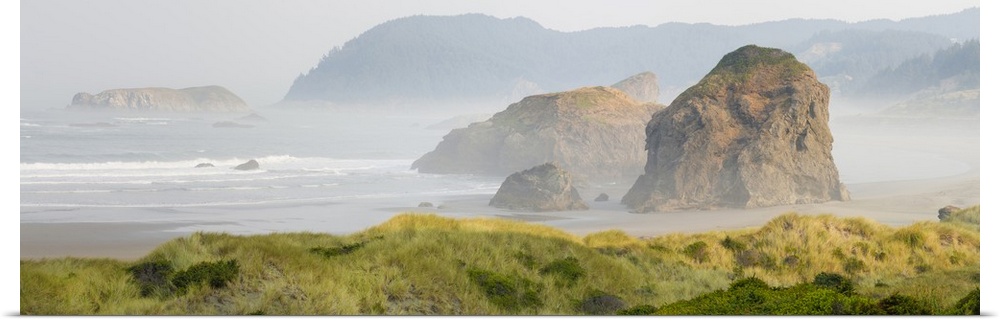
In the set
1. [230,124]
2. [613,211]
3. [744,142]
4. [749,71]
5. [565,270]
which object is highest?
[749,71]

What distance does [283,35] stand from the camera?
20.7 m

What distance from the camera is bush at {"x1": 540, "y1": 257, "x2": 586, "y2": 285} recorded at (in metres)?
12.9

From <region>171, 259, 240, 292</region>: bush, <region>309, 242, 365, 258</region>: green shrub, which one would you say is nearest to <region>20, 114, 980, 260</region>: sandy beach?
<region>309, 242, 365, 258</region>: green shrub

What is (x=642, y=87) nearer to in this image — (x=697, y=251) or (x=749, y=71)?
(x=749, y=71)

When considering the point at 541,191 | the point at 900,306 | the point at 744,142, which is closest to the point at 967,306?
the point at 900,306

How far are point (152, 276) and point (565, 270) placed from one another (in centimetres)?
556

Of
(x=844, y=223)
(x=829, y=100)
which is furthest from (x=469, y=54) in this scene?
(x=829, y=100)

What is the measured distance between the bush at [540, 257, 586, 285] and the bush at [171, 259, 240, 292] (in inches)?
177

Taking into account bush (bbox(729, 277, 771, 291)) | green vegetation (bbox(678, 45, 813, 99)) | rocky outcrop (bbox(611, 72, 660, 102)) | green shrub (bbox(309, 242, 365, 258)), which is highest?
green vegetation (bbox(678, 45, 813, 99))

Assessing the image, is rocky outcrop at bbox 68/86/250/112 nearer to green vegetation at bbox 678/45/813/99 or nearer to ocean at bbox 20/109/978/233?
ocean at bbox 20/109/978/233

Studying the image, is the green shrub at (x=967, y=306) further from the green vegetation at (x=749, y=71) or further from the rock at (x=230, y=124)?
the rock at (x=230, y=124)

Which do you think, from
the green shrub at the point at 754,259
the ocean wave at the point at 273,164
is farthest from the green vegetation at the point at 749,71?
the green shrub at the point at 754,259

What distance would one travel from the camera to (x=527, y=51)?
21.7 m

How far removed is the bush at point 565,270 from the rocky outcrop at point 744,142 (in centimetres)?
1148
